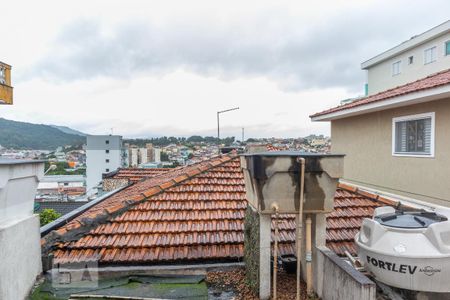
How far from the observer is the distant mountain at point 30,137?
66750 millimetres

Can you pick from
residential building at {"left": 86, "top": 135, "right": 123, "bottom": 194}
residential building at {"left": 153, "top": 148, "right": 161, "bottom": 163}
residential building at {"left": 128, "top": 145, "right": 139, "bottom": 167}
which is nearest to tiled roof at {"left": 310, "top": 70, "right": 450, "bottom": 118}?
residential building at {"left": 86, "top": 135, "right": 123, "bottom": 194}

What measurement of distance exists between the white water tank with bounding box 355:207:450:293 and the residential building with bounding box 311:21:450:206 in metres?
3.78

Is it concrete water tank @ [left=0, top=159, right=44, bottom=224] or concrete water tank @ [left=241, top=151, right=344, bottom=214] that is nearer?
concrete water tank @ [left=0, top=159, right=44, bottom=224]

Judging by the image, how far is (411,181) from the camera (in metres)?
7.92

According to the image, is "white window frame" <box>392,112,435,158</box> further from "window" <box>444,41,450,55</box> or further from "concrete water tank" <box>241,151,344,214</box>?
"window" <box>444,41,450,55</box>

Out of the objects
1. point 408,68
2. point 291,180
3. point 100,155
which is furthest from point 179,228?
point 100,155

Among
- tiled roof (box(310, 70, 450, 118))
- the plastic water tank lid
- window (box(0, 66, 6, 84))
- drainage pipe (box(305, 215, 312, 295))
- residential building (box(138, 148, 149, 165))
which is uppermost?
window (box(0, 66, 6, 84))

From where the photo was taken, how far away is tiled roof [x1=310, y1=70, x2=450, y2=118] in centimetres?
693

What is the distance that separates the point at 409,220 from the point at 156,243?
13.0 ft

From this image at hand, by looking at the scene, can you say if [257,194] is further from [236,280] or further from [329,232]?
[329,232]

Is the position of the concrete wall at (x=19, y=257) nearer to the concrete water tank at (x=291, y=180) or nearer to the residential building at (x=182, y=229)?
the residential building at (x=182, y=229)

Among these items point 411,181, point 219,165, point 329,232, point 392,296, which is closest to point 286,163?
point 392,296

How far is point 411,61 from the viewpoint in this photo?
87.0ft

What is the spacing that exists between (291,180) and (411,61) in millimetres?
27929
